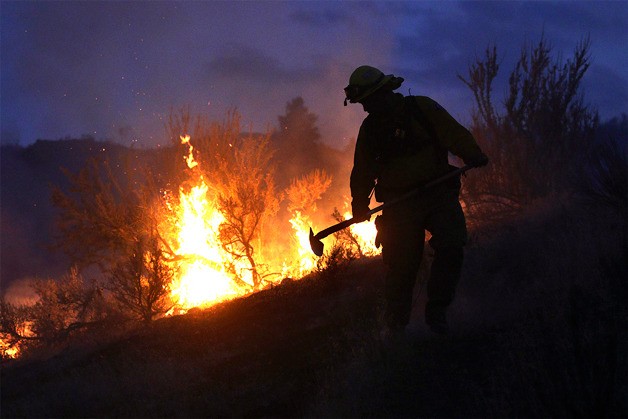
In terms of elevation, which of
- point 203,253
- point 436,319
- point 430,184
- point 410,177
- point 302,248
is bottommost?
point 436,319

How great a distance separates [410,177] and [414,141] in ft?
0.88

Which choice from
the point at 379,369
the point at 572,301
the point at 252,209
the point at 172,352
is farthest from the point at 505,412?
the point at 252,209

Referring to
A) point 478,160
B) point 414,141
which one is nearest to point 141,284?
point 414,141

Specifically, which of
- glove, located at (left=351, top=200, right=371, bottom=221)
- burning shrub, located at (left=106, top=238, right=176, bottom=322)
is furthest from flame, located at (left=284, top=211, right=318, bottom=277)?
glove, located at (left=351, top=200, right=371, bottom=221)

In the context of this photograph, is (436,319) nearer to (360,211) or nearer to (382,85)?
(360,211)

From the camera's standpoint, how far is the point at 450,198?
5.25m

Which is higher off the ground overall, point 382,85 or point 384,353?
point 382,85

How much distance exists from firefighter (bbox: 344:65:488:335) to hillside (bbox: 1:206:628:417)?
36 cm

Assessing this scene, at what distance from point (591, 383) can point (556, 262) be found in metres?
3.46

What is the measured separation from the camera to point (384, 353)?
504 centimetres

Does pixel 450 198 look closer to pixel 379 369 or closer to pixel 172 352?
pixel 379 369

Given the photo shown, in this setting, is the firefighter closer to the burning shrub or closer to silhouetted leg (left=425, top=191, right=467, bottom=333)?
silhouetted leg (left=425, top=191, right=467, bottom=333)

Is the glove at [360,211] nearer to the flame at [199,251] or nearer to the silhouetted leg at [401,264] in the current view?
the silhouetted leg at [401,264]

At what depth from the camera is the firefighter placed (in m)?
5.12
